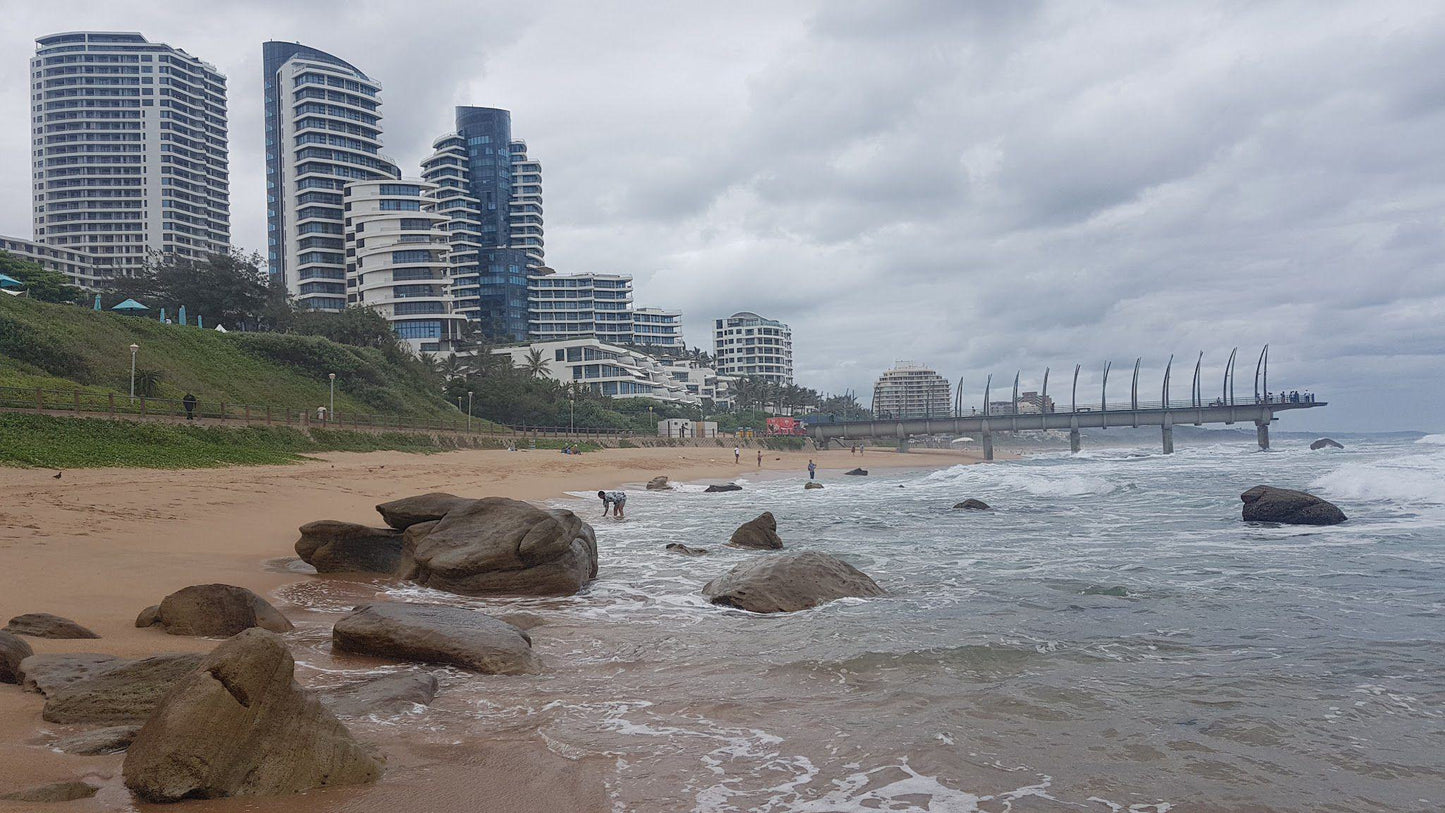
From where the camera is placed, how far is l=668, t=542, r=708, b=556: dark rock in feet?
57.4

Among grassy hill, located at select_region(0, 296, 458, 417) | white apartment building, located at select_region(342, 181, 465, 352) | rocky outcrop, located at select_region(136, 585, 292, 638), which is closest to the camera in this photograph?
rocky outcrop, located at select_region(136, 585, 292, 638)

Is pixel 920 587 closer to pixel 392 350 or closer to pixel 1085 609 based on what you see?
pixel 1085 609

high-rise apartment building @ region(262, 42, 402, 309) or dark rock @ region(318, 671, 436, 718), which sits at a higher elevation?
high-rise apartment building @ region(262, 42, 402, 309)

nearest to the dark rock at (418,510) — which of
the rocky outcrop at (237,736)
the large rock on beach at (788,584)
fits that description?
the large rock on beach at (788,584)

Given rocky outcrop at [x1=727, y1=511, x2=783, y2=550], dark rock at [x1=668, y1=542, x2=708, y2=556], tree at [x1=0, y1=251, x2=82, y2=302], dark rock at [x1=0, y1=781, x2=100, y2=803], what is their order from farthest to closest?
tree at [x1=0, y1=251, x2=82, y2=302]
rocky outcrop at [x1=727, y1=511, x2=783, y2=550]
dark rock at [x1=668, y1=542, x2=708, y2=556]
dark rock at [x1=0, y1=781, x2=100, y2=803]

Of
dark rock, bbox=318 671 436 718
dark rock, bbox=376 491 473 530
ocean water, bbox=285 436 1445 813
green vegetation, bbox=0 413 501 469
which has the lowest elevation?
ocean water, bbox=285 436 1445 813

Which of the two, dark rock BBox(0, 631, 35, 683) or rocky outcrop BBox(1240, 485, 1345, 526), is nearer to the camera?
dark rock BBox(0, 631, 35, 683)

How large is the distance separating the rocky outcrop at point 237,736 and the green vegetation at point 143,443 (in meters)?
24.6

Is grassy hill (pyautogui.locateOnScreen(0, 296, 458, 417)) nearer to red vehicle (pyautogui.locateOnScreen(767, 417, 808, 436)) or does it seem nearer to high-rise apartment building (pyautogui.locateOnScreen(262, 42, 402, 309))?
red vehicle (pyautogui.locateOnScreen(767, 417, 808, 436))

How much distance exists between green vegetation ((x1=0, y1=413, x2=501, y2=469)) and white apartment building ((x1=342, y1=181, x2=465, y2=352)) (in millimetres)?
71207

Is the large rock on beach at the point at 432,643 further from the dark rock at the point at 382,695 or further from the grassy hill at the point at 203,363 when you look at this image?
the grassy hill at the point at 203,363

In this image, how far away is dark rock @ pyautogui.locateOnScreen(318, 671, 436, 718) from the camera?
646 cm

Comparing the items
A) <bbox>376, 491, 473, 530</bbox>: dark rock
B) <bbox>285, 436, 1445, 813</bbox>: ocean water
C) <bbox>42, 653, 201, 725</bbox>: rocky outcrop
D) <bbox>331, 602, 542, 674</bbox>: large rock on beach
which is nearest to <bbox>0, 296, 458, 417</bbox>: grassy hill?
<bbox>376, 491, 473, 530</bbox>: dark rock

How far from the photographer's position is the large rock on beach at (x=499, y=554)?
1266 centimetres
